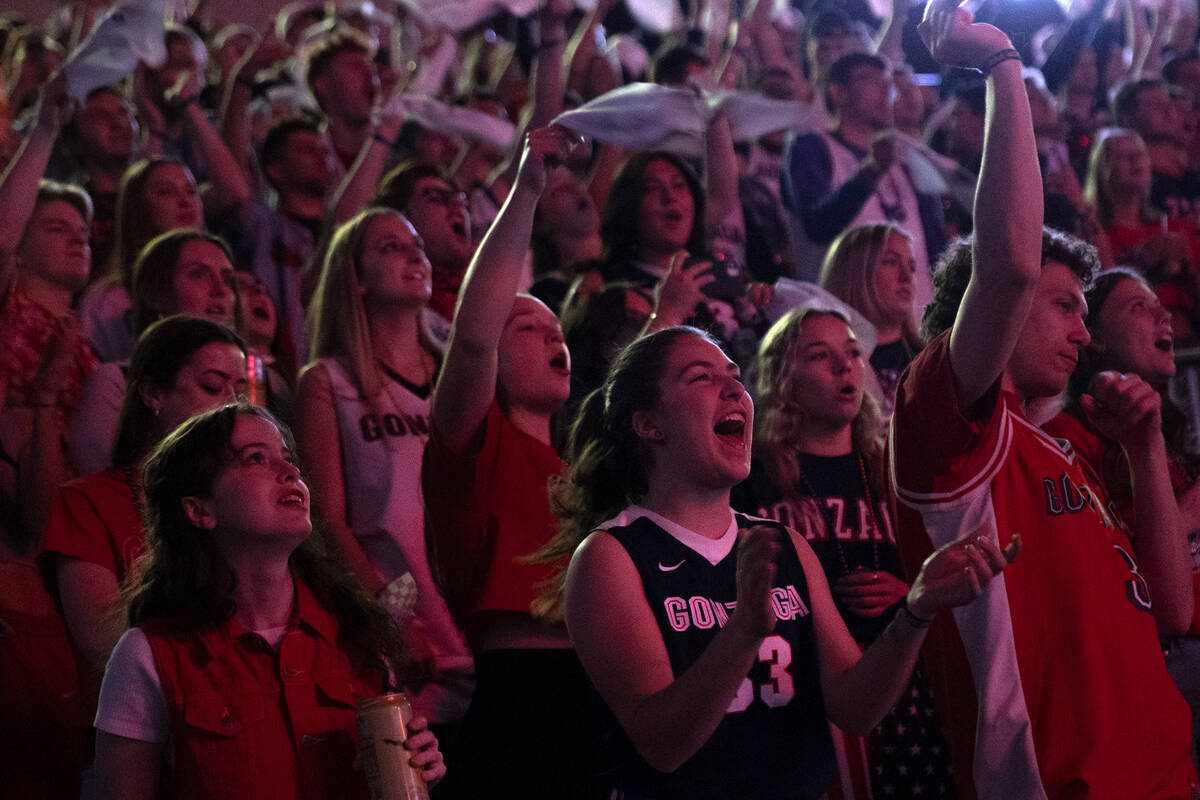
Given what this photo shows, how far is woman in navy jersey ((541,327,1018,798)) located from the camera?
1970 mm

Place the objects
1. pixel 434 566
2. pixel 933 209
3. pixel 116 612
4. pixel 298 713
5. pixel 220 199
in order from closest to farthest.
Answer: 1. pixel 298 713
2. pixel 116 612
3. pixel 434 566
4. pixel 220 199
5. pixel 933 209

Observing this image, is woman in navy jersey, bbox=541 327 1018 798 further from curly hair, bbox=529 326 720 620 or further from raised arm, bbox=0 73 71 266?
raised arm, bbox=0 73 71 266

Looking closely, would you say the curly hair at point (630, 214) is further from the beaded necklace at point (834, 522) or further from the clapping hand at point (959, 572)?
the clapping hand at point (959, 572)

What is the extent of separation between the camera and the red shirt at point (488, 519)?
116 inches

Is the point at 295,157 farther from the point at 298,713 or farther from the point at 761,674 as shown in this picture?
the point at 761,674

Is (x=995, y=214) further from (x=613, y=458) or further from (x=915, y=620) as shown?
(x=613, y=458)

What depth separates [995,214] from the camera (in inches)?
89.3

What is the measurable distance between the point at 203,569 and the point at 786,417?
155 cm

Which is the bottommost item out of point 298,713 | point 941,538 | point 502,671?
point 502,671

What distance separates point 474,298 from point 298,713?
34.8 inches

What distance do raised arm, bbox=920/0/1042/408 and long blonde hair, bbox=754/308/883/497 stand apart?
1045mm

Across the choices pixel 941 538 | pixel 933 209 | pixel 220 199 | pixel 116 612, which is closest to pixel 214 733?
pixel 116 612

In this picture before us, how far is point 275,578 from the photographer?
2.51m

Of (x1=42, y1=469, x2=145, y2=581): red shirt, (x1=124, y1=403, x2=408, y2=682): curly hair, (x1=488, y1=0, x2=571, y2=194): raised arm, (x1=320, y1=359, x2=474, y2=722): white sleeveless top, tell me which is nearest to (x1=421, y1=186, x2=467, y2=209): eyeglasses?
(x1=488, y1=0, x2=571, y2=194): raised arm
